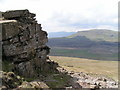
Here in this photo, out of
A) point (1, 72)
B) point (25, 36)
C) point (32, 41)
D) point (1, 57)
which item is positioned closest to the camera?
point (1, 72)

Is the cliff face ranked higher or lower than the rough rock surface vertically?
higher

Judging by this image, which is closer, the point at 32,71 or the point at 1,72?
the point at 1,72

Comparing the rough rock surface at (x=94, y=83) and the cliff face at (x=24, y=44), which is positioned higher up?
the cliff face at (x=24, y=44)

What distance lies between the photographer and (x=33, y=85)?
2215 inches

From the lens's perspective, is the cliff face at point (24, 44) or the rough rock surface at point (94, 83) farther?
the rough rock surface at point (94, 83)

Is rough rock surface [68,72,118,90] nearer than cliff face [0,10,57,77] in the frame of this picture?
No

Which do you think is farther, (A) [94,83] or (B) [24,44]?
(A) [94,83]

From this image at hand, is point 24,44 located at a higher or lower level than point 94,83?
higher

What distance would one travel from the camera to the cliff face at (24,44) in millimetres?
63781

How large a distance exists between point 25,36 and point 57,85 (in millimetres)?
18022

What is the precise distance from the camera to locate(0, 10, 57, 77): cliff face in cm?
6378

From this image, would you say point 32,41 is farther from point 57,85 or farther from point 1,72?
point 1,72

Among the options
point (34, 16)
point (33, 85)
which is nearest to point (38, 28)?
point (34, 16)

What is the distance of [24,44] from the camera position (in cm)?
6950
